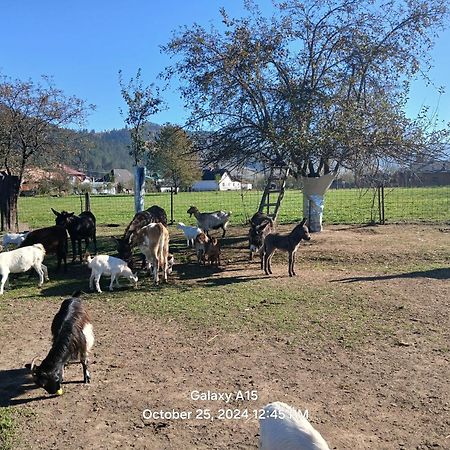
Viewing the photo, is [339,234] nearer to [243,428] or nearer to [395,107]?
[395,107]

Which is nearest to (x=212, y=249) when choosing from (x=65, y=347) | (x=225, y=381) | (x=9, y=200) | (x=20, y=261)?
(x=20, y=261)

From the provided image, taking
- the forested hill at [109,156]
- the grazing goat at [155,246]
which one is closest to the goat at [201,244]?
the grazing goat at [155,246]

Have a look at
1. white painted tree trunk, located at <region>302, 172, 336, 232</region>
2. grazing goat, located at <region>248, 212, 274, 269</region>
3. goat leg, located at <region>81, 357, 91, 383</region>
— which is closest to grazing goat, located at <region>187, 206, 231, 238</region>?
white painted tree trunk, located at <region>302, 172, 336, 232</region>

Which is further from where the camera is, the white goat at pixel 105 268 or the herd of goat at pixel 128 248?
the herd of goat at pixel 128 248

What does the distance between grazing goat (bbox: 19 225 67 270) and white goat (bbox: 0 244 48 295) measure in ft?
3.39

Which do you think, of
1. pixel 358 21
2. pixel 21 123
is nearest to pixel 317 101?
pixel 358 21

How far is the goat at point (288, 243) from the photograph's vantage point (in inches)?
401

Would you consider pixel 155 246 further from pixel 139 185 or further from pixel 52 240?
pixel 139 185

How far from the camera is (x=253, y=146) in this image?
554 inches

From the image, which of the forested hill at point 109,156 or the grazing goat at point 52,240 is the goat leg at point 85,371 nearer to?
the grazing goat at point 52,240

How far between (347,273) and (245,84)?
21.8 feet

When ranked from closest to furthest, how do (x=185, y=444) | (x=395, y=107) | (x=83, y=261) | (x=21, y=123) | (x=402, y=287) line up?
(x=185, y=444), (x=402, y=287), (x=83, y=261), (x=395, y=107), (x=21, y=123)

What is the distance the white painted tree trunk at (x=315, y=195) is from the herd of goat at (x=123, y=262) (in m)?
2.80

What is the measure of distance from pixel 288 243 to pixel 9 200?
12530 millimetres
